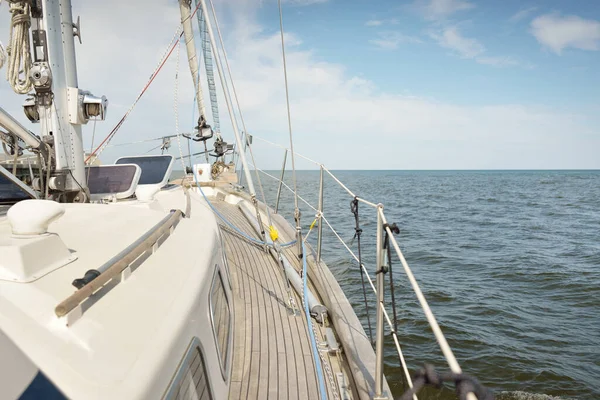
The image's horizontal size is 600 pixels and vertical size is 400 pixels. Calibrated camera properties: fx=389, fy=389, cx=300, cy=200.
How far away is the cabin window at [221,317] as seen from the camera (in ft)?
7.88

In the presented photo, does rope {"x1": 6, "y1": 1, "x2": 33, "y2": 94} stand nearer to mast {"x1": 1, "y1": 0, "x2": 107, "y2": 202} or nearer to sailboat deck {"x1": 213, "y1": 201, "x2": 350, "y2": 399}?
mast {"x1": 1, "y1": 0, "x2": 107, "y2": 202}

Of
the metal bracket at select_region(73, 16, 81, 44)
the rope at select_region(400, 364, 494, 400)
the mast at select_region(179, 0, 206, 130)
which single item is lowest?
the rope at select_region(400, 364, 494, 400)

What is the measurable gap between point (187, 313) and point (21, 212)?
0.83 meters

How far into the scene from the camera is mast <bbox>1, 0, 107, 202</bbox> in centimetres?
400

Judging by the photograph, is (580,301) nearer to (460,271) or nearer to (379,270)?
(460,271)

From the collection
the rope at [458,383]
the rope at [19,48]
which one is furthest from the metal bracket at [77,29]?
the rope at [458,383]

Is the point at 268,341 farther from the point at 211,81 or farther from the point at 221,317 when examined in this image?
the point at 211,81

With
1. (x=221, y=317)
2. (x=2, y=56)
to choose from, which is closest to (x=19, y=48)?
(x=2, y=56)

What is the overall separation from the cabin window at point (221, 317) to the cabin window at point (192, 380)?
344mm

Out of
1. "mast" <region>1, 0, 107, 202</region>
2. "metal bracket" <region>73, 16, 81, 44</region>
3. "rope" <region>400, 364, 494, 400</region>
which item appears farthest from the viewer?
"metal bracket" <region>73, 16, 81, 44</region>

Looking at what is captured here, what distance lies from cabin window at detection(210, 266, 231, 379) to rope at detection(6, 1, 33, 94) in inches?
118

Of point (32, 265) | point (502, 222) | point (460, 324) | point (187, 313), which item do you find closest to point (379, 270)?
point (187, 313)

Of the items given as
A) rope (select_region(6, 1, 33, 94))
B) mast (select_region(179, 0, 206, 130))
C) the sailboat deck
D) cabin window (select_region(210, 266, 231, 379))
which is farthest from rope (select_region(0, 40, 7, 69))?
mast (select_region(179, 0, 206, 130))

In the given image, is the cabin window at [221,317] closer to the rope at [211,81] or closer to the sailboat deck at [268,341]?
the sailboat deck at [268,341]
